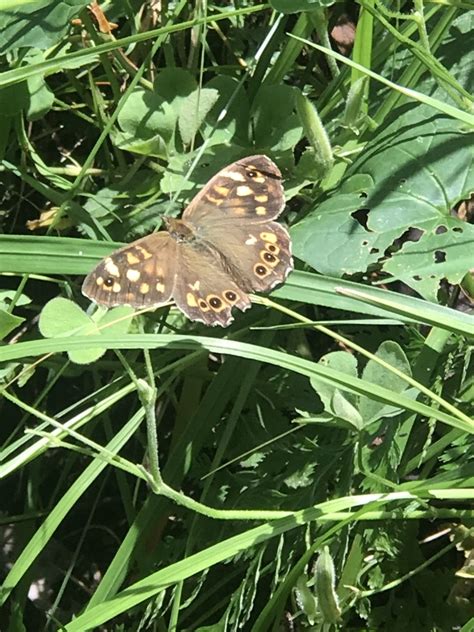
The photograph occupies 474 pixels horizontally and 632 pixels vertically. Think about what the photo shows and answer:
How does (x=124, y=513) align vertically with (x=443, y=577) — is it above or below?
below

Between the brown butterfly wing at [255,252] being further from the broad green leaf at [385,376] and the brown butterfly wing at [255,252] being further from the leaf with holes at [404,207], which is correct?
the broad green leaf at [385,376]

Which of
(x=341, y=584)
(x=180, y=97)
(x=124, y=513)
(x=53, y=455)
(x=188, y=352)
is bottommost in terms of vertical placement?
(x=124, y=513)

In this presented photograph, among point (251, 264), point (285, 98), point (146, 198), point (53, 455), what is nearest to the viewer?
point (251, 264)

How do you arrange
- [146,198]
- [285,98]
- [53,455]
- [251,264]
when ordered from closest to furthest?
[251,264] → [285,98] → [146,198] → [53,455]

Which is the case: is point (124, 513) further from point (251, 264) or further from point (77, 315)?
point (251, 264)

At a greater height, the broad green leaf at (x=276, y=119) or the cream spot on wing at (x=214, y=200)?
the broad green leaf at (x=276, y=119)

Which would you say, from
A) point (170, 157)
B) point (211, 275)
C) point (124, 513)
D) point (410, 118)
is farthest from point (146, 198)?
point (124, 513)

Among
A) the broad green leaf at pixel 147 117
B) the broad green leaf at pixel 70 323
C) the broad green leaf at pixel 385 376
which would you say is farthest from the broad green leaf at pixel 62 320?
the broad green leaf at pixel 385 376
